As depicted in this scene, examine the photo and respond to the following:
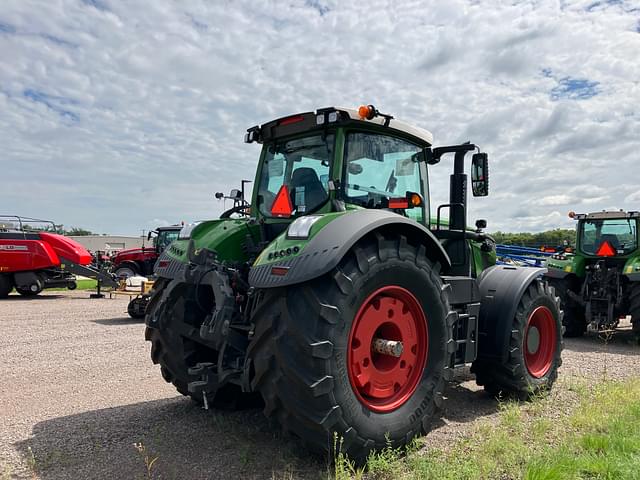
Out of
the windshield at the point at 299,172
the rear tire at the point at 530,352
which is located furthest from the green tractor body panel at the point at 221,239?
the rear tire at the point at 530,352

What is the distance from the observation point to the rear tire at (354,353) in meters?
3.15

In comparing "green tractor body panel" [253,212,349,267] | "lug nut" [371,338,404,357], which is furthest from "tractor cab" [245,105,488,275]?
"lug nut" [371,338,404,357]

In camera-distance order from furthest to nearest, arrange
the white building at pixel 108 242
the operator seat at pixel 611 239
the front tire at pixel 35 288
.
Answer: the white building at pixel 108 242, the front tire at pixel 35 288, the operator seat at pixel 611 239

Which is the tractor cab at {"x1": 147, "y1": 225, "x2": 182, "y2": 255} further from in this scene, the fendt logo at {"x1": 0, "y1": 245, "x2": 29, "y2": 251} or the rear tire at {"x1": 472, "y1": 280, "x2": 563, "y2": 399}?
the rear tire at {"x1": 472, "y1": 280, "x2": 563, "y2": 399}

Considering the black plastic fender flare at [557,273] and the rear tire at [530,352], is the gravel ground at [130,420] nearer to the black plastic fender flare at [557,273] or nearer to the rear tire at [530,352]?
the rear tire at [530,352]

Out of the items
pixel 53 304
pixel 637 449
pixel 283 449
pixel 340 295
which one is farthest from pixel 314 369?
pixel 53 304

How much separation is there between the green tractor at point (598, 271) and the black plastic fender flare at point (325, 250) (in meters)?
7.58

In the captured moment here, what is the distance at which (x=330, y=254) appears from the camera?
3.20 meters

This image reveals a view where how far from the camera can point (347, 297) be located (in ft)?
10.8

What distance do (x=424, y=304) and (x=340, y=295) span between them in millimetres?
912

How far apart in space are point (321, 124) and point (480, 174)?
5.95ft

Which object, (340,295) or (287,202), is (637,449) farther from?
(287,202)

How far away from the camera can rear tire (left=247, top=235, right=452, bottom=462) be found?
315 centimetres

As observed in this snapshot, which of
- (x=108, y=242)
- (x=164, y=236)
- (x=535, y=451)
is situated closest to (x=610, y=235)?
(x=535, y=451)
